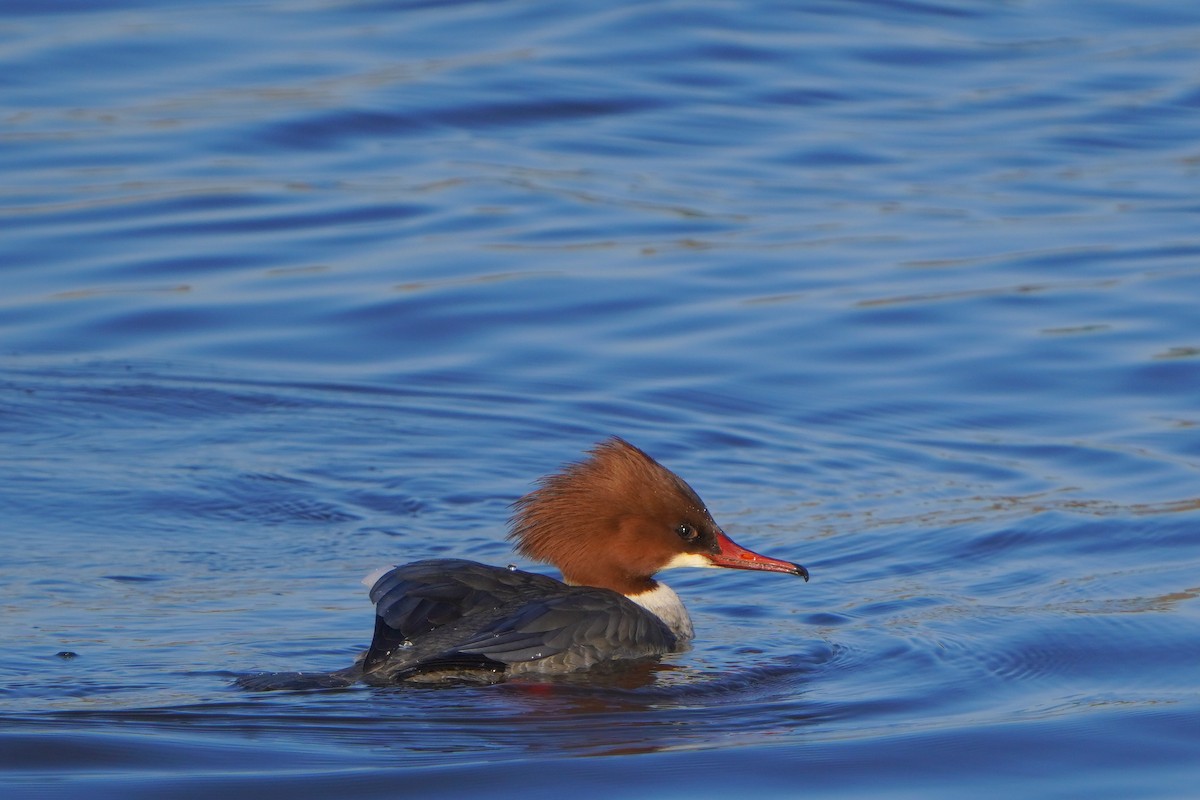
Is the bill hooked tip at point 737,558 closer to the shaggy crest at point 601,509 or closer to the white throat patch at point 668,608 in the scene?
the shaggy crest at point 601,509

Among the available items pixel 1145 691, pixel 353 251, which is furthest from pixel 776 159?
pixel 1145 691

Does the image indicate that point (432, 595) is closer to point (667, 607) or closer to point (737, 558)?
point (667, 607)

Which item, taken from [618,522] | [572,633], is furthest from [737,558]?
[572,633]

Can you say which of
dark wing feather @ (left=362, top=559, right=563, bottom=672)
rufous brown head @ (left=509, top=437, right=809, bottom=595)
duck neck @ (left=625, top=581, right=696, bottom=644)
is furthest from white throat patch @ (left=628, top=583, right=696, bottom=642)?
dark wing feather @ (left=362, top=559, right=563, bottom=672)

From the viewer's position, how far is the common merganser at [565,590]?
5.64m

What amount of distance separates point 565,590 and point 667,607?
0.46 meters

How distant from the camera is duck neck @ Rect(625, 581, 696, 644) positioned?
20.7 feet

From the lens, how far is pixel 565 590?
605 cm

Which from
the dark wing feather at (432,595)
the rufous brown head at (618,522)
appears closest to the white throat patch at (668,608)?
the rufous brown head at (618,522)

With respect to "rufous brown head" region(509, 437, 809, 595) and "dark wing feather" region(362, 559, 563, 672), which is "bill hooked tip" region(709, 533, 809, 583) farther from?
"dark wing feather" region(362, 559, 563, 672)

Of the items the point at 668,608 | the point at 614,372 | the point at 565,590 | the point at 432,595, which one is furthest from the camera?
the point at 614,372

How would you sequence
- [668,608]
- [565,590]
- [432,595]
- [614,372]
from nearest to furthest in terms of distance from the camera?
[432,595]
[565,590]
[668,608]
[614,372]

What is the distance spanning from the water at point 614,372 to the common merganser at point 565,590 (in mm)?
121

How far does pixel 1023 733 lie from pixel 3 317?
21.1 feet
